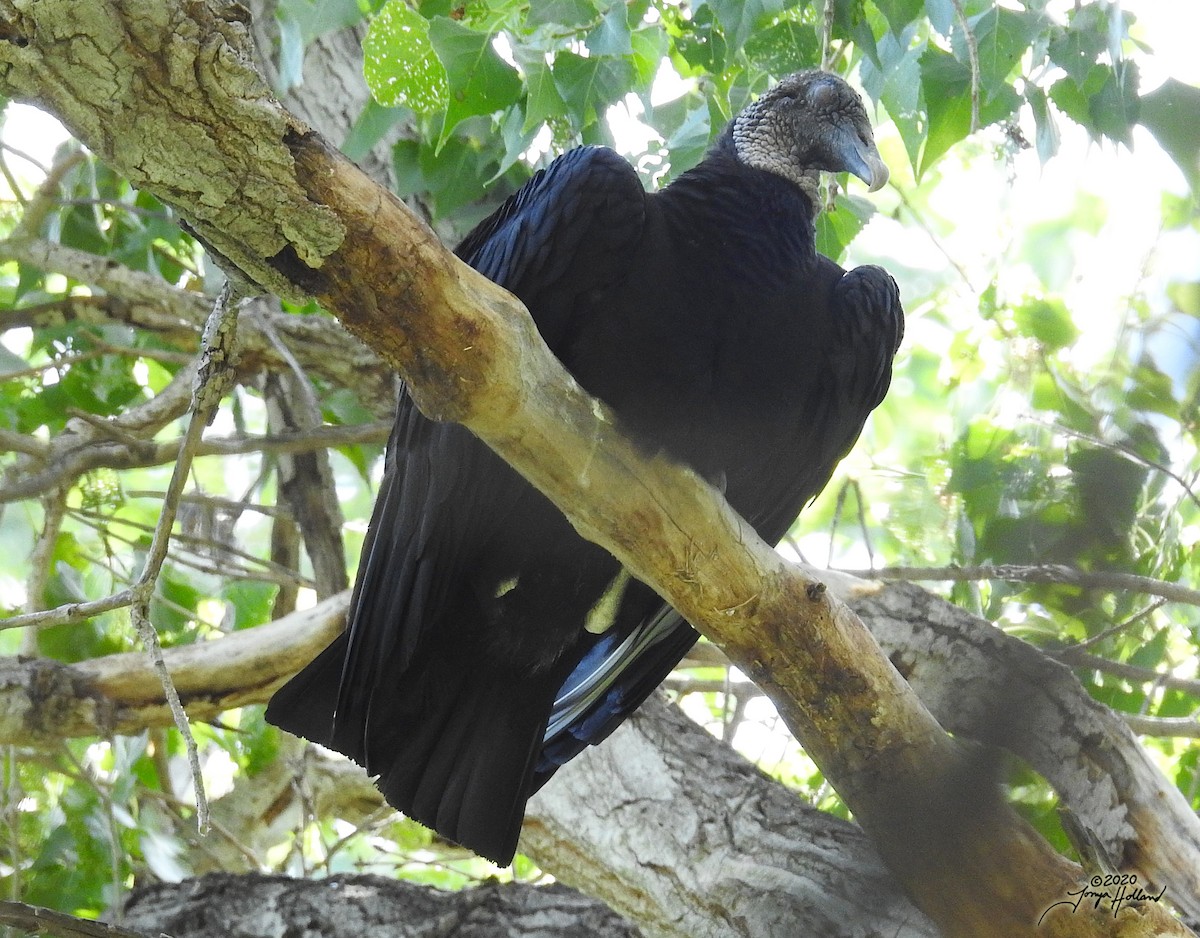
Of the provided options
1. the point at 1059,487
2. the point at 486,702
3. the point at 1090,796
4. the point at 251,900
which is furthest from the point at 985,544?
the point at 251,900

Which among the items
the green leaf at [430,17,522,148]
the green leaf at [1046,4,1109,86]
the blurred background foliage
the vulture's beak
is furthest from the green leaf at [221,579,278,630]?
the green leaf at [1046,4,1109,86]

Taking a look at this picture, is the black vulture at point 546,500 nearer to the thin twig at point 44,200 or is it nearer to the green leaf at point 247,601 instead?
the green leaf at point 247,601

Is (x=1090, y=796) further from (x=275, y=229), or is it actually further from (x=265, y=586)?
(x=265, y=586)

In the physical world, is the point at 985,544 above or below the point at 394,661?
above

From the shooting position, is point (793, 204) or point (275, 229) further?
point (793, 204)

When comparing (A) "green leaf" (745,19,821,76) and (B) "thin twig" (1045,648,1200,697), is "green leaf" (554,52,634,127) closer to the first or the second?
(A) "green leaf" (745,19,821,76)

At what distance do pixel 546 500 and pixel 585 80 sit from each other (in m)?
0.91

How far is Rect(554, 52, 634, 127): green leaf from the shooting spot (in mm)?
2400

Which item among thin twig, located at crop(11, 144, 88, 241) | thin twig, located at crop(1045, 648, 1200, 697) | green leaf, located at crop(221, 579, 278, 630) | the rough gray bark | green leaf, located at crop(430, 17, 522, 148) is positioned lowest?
the rough gray bark

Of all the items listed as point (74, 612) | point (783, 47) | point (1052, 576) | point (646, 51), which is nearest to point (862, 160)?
point (783, 47)

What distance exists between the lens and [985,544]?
6.18ft

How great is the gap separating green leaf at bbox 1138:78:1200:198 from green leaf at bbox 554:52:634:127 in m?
1.05

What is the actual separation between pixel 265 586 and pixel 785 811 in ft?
6.10

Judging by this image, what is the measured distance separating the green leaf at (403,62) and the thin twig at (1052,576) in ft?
4.93
